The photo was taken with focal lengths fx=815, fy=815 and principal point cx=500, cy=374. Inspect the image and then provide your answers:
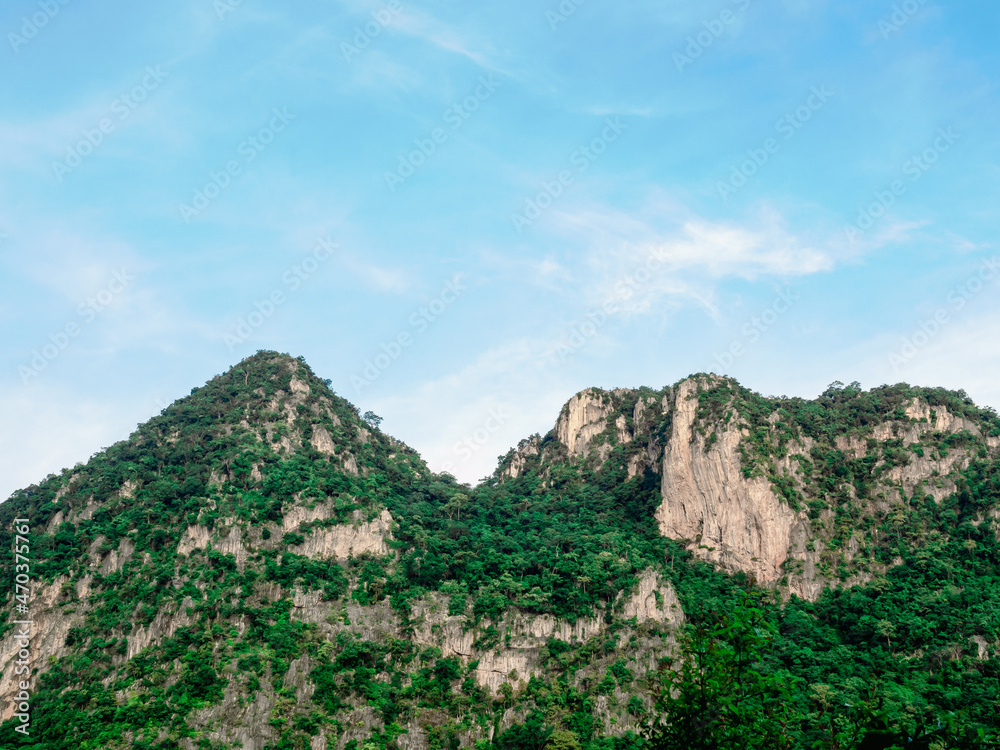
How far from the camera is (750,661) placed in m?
12.6

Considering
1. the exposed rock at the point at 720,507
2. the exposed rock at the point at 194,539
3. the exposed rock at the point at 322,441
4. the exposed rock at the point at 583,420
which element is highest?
the exposed rock at the point at 583,420

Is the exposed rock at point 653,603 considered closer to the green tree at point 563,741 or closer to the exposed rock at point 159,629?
the green tree at point 563,741

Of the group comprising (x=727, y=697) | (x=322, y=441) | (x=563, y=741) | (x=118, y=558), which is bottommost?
(x=563, y=741)

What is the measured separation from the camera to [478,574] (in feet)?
215

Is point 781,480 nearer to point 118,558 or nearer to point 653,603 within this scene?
point 653,603

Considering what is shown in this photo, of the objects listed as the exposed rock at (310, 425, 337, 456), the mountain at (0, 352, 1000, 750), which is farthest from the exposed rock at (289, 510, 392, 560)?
the exposed rock at (310, 425, 337, 456)

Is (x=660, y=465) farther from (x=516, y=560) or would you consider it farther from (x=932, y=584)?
(x=932, y=584)

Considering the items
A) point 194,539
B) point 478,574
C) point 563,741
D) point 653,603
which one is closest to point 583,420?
point 478,574

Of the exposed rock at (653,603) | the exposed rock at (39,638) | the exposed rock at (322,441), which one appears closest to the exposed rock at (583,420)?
the exposed rock at (322,441)

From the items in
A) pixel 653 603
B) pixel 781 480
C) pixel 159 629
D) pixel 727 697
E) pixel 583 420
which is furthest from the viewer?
pixel 583 420

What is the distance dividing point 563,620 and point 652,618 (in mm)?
6664

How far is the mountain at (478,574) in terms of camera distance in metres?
52.2

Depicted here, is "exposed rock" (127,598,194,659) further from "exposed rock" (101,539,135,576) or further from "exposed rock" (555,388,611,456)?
"exposed rock" (555,388,611,456)

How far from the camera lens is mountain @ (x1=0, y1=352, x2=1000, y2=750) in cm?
5219
